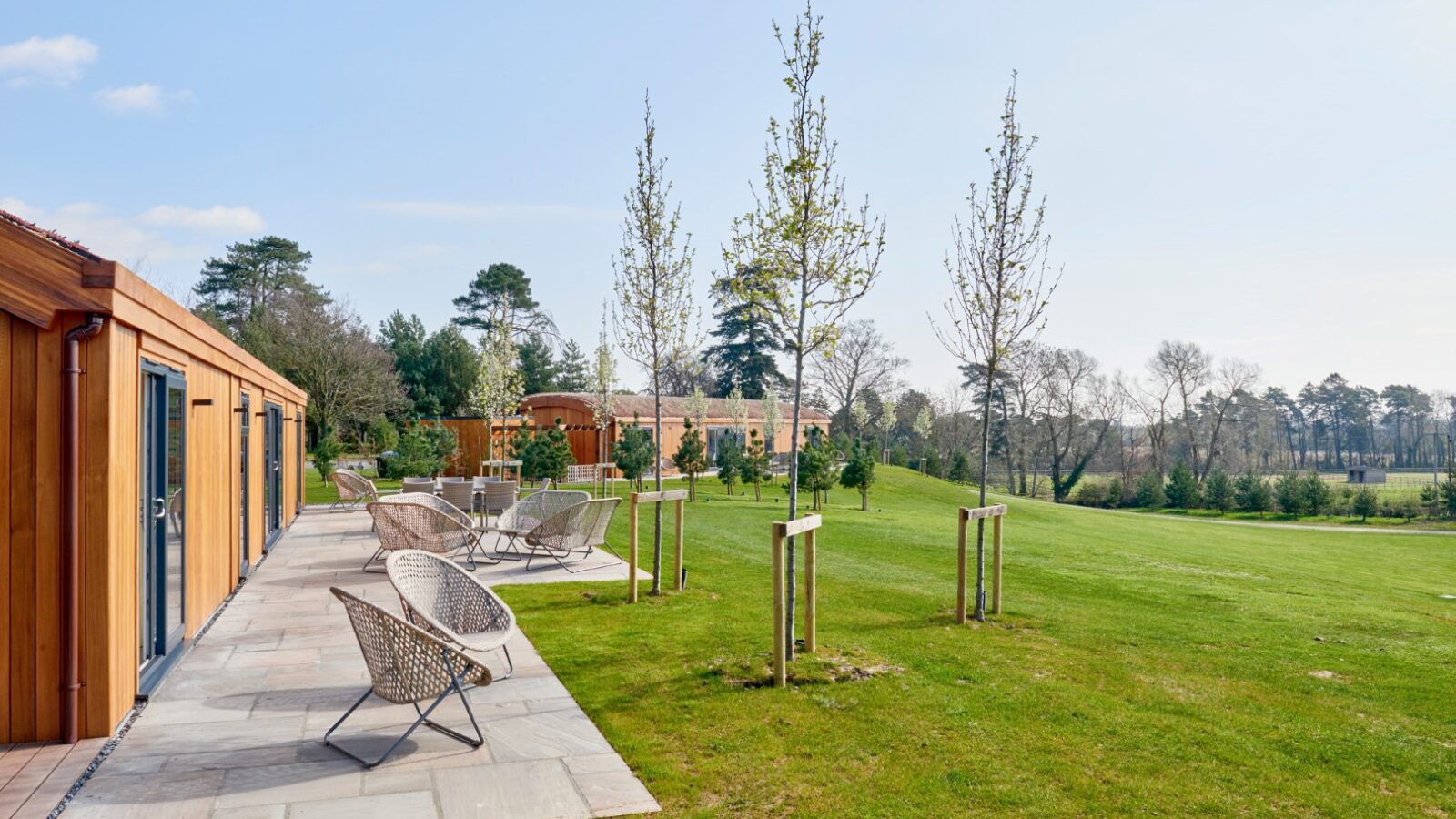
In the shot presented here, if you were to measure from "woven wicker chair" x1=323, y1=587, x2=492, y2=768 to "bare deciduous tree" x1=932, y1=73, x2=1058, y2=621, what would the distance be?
4.14 m

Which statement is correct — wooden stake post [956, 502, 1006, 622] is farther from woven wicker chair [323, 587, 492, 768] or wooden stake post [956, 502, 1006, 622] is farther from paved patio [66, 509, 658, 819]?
woven wicker chair [323, 587, 492, 768]

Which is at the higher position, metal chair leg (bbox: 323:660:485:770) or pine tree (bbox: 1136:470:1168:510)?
metal chair leg (bbox: 323:660:485:770)

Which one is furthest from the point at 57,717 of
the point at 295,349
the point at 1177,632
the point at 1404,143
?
the point at 295,349

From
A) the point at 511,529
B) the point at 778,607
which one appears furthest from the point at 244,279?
the point at 778,607

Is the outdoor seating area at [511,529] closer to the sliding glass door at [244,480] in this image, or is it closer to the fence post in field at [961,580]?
the sliding glass door at [244,480]

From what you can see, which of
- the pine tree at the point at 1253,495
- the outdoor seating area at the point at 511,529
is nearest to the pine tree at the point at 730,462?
the outdoor seating area at the point at 511,529

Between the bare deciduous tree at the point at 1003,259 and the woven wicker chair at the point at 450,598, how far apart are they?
3.72 meters

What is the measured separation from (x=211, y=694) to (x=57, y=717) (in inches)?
35.5

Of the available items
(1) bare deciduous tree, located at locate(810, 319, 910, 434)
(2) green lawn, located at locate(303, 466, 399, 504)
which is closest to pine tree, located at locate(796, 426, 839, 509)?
(2) green lawn, located at locate(303, 466, 399, 504)

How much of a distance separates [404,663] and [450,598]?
3.30 ft

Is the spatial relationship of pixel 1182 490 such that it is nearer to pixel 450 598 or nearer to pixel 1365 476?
pixel 1365 476

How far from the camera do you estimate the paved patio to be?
3.34 meters

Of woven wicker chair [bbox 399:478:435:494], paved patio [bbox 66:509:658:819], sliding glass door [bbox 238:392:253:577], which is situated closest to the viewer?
paved patio [bbox 66:509:658:819]

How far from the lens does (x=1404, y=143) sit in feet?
41.1
